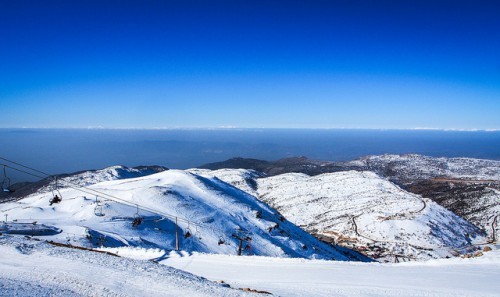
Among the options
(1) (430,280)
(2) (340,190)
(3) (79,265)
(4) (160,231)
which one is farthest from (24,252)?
(2) (340,190)

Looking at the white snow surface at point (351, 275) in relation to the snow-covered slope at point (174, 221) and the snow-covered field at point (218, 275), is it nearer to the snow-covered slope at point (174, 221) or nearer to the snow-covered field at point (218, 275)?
the snow-covered field at point (218, 275)

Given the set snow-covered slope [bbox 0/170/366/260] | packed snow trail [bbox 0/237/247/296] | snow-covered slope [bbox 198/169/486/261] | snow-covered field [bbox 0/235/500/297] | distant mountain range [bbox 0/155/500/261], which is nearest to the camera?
packed snow trail [bbox 0/237/247/296]

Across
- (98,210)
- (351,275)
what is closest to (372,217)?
(98,210)

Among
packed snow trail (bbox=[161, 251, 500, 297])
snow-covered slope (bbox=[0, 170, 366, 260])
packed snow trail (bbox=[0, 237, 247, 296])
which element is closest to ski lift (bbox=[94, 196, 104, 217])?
snow-covered slope (bbox=[0, 170, 366, 260])

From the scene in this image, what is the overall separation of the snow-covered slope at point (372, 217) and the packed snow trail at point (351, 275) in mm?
36750

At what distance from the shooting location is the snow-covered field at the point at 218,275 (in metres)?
11.2

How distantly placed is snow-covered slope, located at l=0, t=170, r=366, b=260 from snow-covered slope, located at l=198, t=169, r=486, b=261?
13701mm

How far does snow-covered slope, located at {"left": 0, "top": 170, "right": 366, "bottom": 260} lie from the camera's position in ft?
107

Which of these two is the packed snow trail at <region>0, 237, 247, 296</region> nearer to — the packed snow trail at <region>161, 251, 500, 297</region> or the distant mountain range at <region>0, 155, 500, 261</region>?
the packed snow trail at <region>161, 251, 500, 297</region>

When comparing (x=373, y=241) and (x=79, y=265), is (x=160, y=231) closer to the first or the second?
(x=79, y=265)

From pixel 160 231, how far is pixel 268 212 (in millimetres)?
25810

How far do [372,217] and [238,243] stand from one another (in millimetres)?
49248

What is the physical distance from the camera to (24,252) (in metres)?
13.5

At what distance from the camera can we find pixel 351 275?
17.0 metres
